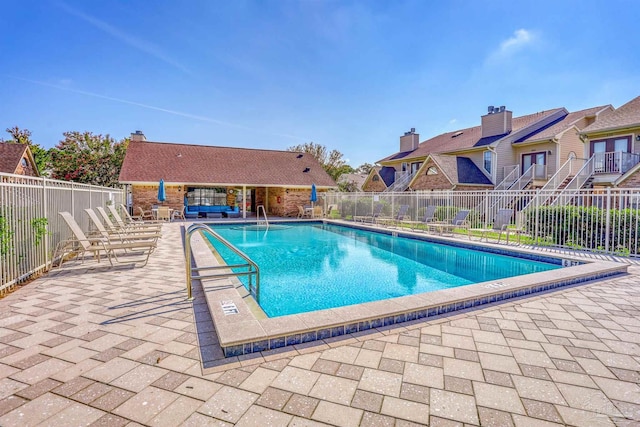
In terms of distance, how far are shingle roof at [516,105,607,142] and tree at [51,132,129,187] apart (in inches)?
1183

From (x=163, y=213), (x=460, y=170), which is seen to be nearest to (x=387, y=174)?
(x=460, y=170)

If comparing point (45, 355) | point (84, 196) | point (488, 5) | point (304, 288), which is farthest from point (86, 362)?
point (488, 5)

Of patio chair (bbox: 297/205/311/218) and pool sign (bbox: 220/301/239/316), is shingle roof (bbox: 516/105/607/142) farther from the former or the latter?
pool sign (bbox: 220/301/239/316)

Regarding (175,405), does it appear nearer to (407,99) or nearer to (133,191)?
(407,99)

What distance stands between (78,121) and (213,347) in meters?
28.5

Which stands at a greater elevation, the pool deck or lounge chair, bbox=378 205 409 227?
lounge chair, bbox=378 205 409 227

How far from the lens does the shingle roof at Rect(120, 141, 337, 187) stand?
19594mm

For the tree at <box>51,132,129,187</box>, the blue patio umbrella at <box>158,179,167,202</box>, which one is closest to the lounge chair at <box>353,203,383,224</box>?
the blue patio umbrella at <box>158,179,167,202</box>

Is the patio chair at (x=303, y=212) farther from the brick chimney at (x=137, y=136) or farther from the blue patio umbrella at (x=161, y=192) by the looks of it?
the brick chimney at (x=137, y=136)

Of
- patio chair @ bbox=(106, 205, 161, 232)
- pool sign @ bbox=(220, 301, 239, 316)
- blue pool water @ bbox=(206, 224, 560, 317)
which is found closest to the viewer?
pool sign @ bbox=(220, 301, 239, 316)

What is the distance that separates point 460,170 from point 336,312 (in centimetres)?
2061

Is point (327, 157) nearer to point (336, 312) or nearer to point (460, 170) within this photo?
point (460, 170)

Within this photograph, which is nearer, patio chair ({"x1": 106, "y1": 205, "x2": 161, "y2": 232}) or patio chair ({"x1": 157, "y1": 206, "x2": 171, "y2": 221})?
patio chair ({"x1": 106, "y1": 205, "x2": 161, "y2": 232})

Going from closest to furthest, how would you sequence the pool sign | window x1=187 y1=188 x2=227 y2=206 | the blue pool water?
the pool sign → the blue pool water → window x1=187 y1=188 x2=227 y2=206
